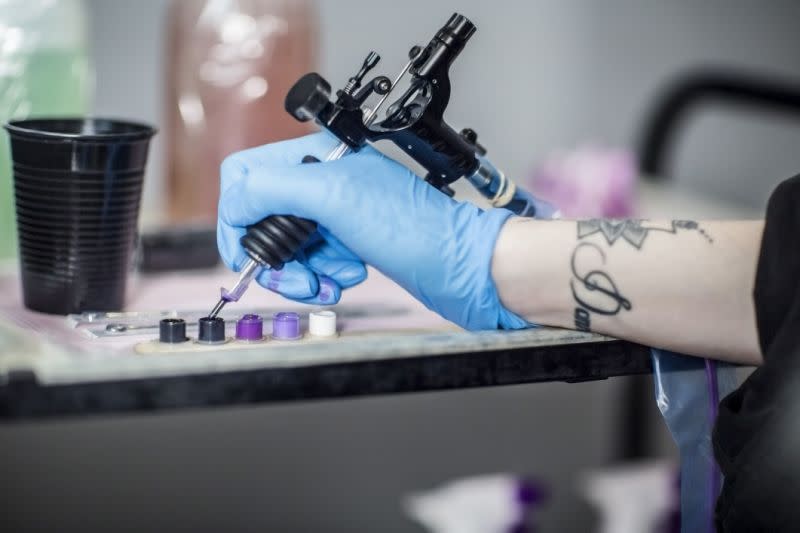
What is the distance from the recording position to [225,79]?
4.12ft

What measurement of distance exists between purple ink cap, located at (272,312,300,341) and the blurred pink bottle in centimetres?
50

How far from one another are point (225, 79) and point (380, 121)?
1.73 feet

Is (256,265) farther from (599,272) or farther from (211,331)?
(599,272)

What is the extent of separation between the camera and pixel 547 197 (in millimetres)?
1350

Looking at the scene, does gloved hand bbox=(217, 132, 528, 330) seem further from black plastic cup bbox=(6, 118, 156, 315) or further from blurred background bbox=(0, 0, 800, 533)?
blurred background bbox=(0, 0, 800, 533)

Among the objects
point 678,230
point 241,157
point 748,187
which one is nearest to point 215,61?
point 241,157

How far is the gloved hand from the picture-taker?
750mm

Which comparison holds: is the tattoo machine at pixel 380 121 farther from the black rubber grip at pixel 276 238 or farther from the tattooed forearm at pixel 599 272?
the tattooed forearm at pixel 599 272

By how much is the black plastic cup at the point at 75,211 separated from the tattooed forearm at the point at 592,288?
0.37 metres

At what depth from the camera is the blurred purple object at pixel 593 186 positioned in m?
1.29

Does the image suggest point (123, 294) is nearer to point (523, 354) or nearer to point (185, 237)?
point (185, 237)

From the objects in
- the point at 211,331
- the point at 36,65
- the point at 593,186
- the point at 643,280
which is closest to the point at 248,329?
the point at 211,331

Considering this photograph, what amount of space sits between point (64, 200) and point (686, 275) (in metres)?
0.49

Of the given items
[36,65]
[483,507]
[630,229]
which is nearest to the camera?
[630,229]
